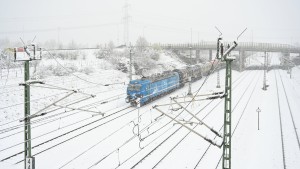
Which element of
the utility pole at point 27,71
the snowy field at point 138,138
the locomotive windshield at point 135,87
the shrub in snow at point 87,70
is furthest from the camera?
the shrub in snow at point 87,70

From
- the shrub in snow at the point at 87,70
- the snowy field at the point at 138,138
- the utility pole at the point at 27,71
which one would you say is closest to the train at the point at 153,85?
the snowy field at the point at 138,138

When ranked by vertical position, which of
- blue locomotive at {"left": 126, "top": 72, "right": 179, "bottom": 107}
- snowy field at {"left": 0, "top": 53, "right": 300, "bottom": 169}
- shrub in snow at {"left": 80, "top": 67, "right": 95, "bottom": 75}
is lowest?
snowy field at {"left": 0, "top": 53, "right": 300, "bottom": 169}

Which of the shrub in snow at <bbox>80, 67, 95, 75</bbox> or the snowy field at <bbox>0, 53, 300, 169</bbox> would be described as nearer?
the snowy field at <bbox>0, 53, 300, 169</bbox>

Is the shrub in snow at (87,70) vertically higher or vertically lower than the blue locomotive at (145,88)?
higher

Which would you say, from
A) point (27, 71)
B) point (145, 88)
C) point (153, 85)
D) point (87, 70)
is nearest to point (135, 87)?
point (145, 88)

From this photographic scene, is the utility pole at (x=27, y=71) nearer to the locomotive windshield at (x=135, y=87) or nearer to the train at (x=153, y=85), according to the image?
the train at (x=153, y=85)

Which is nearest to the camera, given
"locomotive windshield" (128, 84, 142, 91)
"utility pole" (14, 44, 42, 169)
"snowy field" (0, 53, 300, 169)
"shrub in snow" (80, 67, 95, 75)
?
"utility pole" (14, 44, 42, 169)

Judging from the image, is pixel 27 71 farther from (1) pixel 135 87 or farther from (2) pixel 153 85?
(2) pixel 153 85

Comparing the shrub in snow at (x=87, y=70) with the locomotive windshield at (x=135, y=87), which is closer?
the locomotive windshield at (x=135, y=87)

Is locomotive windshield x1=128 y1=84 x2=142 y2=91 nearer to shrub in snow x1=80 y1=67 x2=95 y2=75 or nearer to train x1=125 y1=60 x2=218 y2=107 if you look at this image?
train x1=125 y1=60 x2=218 y2=107

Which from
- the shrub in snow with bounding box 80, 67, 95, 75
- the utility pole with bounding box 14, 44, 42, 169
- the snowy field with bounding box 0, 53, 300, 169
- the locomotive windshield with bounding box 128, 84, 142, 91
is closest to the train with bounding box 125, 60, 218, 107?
the locomotive windshield with bounding box 128, 84, 142, 91

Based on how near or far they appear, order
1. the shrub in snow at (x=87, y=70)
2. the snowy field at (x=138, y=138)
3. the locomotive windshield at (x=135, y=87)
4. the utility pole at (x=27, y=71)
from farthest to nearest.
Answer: the shrub in snow at (x=87, y=70) < the locomotive windshield at (x=135, y=87) < the snowy field at (x=138, y=138) < the utility pole at (x=27, y=71)

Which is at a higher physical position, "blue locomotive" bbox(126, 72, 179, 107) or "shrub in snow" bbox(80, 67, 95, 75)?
"shrub in snow" bbox(80, 67, 95, 75)

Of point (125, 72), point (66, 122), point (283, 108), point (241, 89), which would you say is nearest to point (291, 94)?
point (241, 89)
